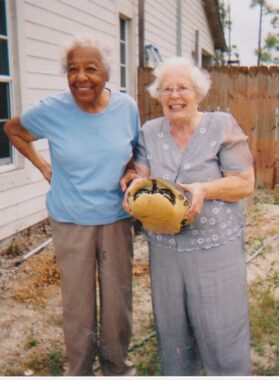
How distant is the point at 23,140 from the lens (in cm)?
257

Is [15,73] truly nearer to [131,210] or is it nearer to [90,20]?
[90,20]

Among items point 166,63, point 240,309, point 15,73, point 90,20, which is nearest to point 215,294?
point 240,309

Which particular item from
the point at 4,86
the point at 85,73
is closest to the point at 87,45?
the point at 85,73

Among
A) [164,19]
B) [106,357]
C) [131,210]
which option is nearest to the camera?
[131,210]

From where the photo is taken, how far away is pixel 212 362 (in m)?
2.17

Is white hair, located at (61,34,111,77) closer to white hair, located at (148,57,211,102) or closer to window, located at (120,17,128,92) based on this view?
white hair, located at (148,57,211,102)

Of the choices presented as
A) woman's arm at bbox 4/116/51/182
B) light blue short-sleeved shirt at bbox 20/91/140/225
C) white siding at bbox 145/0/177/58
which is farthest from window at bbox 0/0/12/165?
white siding at bbox 145/0/177/58

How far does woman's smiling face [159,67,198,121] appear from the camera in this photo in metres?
2.03

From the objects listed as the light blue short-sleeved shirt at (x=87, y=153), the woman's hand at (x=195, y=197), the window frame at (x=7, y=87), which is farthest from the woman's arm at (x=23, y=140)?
the window frame at (x=7, y=87)

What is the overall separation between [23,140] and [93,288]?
88cm

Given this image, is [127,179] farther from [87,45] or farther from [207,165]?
[87,45]

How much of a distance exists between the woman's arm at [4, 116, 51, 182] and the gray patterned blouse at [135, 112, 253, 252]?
31.6 inches

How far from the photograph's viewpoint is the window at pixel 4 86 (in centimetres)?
445

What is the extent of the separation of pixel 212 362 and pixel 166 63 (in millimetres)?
1369
